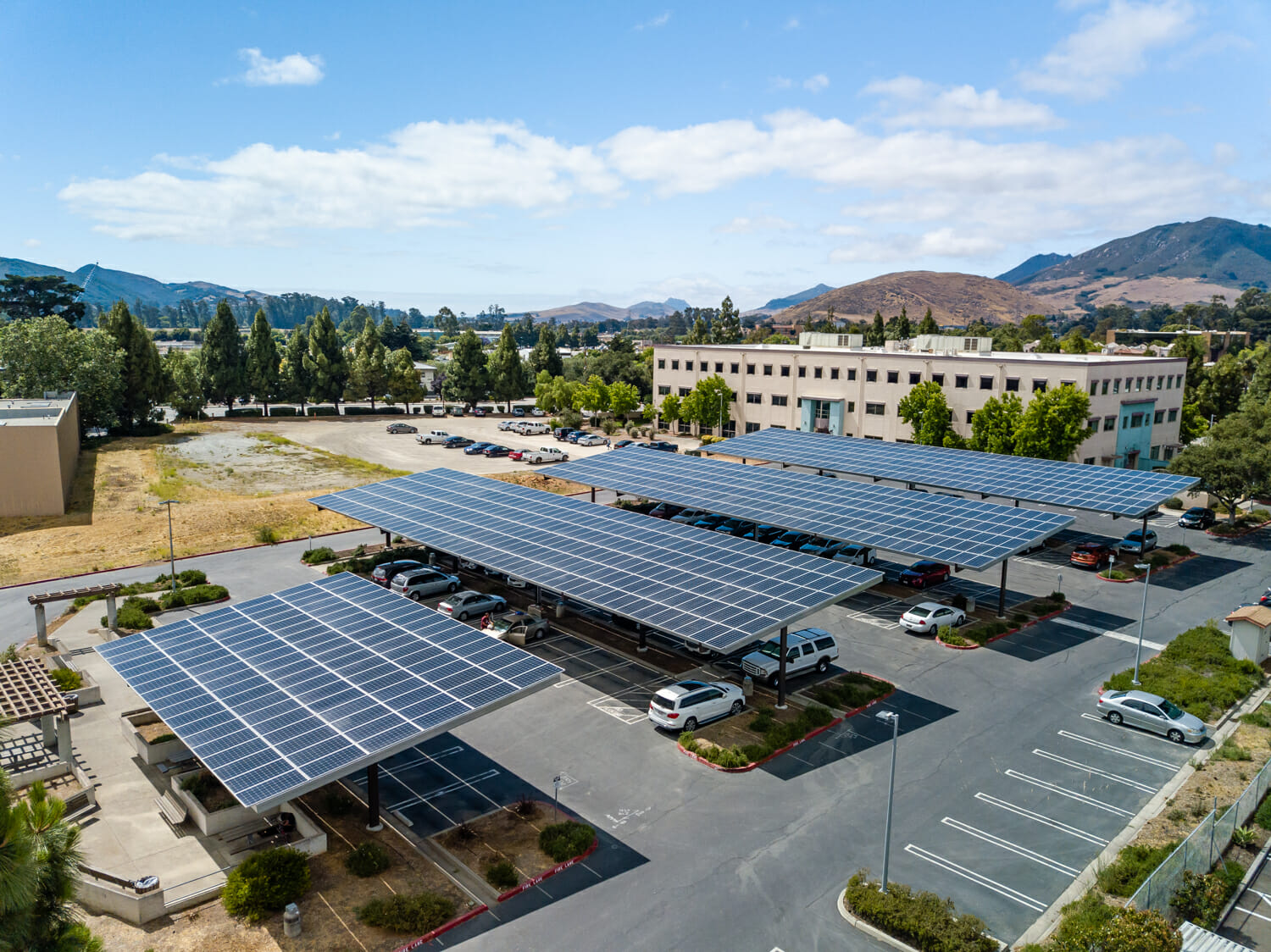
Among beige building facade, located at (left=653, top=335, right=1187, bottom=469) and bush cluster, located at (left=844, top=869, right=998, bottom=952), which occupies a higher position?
beige building facade, located at (left=653, top=335, right=1187, bottom=469)

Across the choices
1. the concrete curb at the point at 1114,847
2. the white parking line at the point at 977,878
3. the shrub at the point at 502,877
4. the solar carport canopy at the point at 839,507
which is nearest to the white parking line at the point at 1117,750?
the concrete curb at the point at 1114,847

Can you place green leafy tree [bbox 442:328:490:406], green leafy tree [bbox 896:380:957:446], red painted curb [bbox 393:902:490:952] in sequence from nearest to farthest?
red painted curb [bbox 393:902:490:952], green leafy tree [bbox 896:380:957:446], green leafy tree [bbox 442:328:490:406]

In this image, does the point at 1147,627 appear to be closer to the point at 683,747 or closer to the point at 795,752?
the point at 795,752

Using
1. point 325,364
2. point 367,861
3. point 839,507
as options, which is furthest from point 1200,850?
point 325,364

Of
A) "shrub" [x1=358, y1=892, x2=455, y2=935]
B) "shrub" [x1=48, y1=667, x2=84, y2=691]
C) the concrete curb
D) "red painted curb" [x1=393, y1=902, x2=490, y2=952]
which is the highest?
"shrub" [x1=48, y1=667, x2=84, y2=691]

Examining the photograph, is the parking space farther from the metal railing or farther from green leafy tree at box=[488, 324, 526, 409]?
green leafy tree at box=[488, 324, 526, 409]

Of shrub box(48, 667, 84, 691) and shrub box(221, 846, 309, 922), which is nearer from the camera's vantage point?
shrub box(221, 846, 309, 922)

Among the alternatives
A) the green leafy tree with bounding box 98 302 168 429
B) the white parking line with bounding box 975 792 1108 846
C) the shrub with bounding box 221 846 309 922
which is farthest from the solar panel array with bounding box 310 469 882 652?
the green leafy tree with bounding box 98 302 168 429

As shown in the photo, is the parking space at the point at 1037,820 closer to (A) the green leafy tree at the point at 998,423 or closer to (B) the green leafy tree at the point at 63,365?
(A) the green leafy tree at the point at 998,423

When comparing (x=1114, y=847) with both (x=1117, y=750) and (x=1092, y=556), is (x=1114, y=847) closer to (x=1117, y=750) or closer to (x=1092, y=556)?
(x=1117, y=750)
